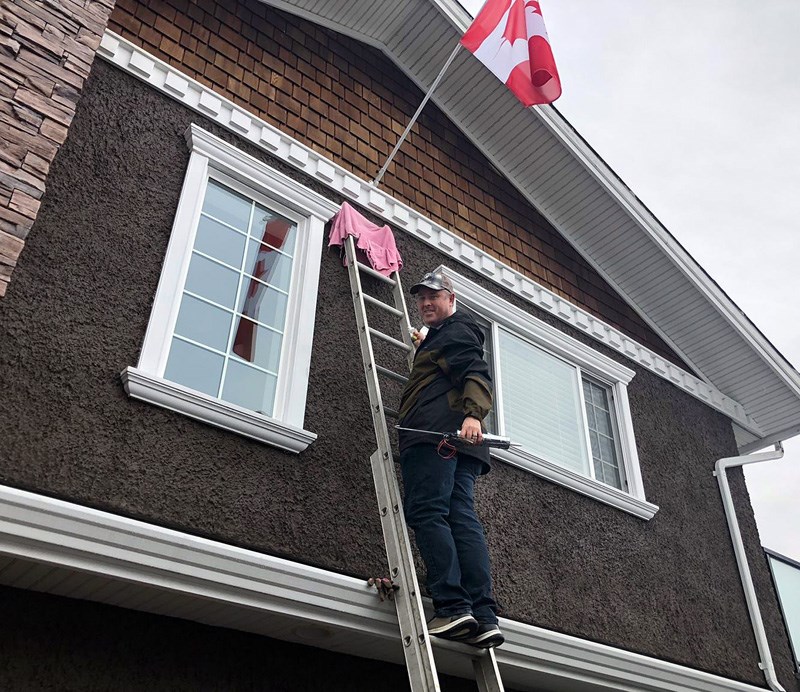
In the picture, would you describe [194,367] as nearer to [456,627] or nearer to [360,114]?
[456,627]

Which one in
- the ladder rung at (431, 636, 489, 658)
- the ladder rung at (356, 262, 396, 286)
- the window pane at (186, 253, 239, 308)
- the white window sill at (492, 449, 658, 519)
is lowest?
the ladder rung at (431, 636, 489, 658)

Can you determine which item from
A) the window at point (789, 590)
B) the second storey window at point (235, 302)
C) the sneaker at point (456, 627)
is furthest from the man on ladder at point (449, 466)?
the window at point (789, 590)

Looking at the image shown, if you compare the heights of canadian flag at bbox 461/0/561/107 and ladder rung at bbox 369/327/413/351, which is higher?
canadian flag at bbox 461/0/561/107

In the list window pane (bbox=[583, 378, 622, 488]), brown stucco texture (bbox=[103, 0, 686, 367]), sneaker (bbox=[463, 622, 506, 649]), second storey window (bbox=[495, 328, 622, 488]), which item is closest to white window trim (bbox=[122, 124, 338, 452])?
brown stucco texture (bbox=[103, 0, 686, 367])

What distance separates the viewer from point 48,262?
4066 millimetres

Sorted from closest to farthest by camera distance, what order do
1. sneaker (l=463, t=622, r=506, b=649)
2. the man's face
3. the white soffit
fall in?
sneaker (l=463, t=622, r=506, b=649) → the man's face → the white soffit

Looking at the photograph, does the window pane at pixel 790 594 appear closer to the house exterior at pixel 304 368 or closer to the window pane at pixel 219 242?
the house exterior at pixel 304 368

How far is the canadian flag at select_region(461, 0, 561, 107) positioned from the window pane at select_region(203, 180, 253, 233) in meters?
2.25

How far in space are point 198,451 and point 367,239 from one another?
7.33 feet

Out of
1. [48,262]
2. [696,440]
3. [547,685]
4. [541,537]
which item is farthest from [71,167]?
[696,440]

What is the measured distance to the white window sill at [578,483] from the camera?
586 centimetres

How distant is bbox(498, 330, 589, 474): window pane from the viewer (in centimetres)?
635

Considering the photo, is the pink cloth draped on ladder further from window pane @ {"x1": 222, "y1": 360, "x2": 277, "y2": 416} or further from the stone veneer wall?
the stone veneer wall

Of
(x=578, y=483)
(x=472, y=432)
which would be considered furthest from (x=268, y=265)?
(x=578, y=483)
